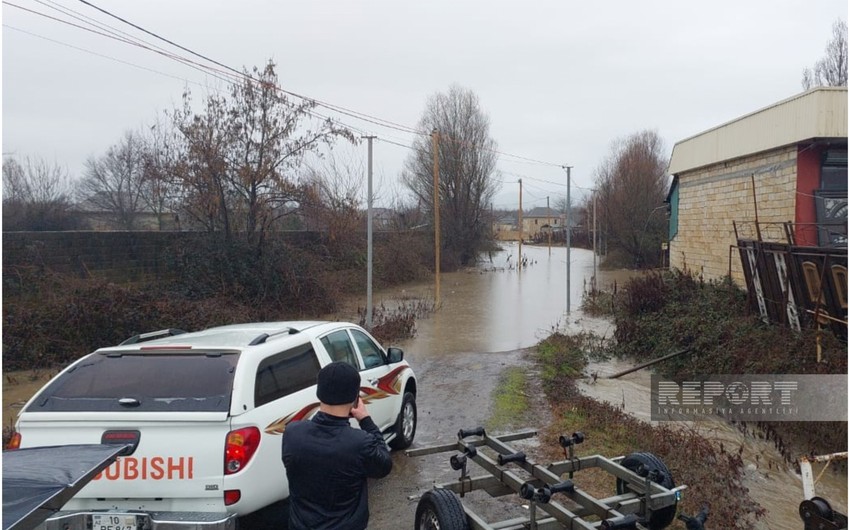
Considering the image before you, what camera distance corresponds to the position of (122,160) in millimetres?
42594

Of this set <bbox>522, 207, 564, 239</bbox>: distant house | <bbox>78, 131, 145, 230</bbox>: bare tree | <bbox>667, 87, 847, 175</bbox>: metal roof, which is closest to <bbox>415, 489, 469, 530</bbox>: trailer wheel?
<bbox>667, 87, 847, 175</bbox>: metal roof

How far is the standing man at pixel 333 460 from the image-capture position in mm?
3455

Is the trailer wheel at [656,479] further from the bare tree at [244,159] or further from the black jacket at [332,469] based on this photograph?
the bare tree at [244,159]

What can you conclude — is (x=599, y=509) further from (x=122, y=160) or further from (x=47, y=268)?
(x=122, y=160)

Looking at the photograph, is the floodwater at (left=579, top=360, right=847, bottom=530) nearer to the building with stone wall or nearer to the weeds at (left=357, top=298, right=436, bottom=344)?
the building with stone wall

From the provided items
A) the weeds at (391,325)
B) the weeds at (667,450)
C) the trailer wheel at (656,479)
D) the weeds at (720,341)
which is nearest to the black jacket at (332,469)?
the trailer wheel at (656,479)

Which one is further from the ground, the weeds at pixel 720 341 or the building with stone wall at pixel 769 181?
the building with stone wall at pixel 769 181

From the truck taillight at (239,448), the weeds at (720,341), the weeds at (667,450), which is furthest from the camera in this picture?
the weeds at (720,341)

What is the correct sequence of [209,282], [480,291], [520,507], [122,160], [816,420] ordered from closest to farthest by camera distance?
[520,507], [816,420], [209,282], [480,291], [122,160]

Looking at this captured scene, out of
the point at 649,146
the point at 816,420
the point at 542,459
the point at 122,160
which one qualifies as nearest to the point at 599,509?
the point at 542,459

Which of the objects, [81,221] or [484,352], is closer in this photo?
[484,352]

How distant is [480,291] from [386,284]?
16.0ft

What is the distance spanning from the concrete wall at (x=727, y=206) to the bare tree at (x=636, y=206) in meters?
24.1

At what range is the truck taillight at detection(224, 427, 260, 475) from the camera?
4.54 meters
